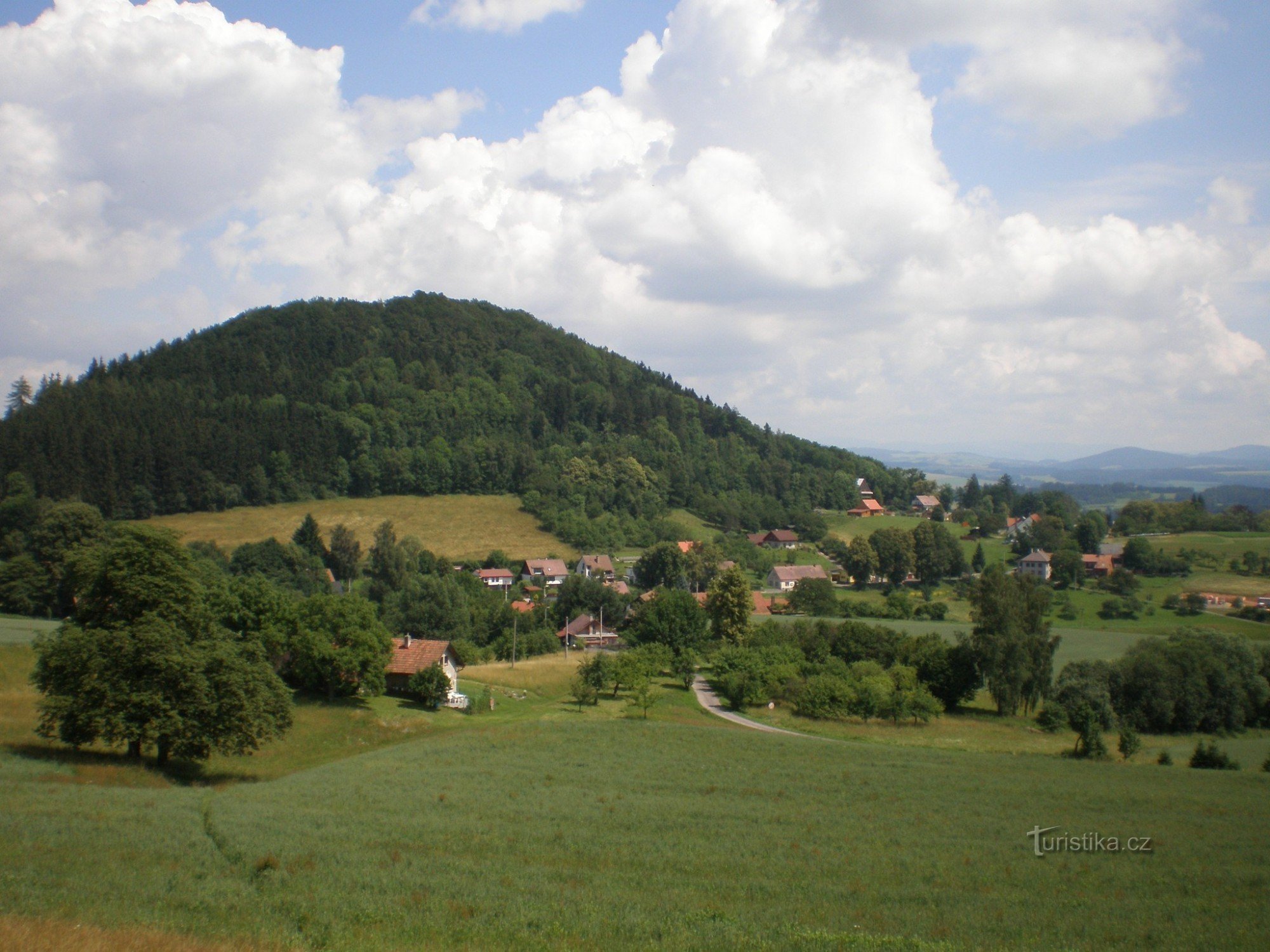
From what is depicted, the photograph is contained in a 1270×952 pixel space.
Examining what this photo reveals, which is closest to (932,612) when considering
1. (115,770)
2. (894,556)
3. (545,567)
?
(894,556)

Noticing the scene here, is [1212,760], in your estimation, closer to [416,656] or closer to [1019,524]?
[416,656]

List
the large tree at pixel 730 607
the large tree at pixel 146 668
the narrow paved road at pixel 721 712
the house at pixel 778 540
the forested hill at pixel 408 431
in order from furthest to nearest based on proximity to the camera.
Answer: the house at pixel 778 540
the forested hill at pixel 408 431
the large tree at pixel 730 607
the narrow paved road at pixel 721 712
the large tree at pixel 146 668

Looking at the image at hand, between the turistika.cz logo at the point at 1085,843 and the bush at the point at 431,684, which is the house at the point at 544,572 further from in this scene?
the turistika.cz logo at the point at 1085,843

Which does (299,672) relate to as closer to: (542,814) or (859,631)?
(542,814)

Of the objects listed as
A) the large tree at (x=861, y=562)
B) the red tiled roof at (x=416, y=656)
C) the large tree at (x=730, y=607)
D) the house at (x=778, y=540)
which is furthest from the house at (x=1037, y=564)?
the red tiled roof at (x=416, y=656)

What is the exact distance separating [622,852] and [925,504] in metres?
158

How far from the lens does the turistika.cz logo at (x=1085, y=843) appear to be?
61.2ft

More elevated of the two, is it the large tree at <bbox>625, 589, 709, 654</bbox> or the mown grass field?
the mown grass field

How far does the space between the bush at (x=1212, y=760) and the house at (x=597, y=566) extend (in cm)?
6590

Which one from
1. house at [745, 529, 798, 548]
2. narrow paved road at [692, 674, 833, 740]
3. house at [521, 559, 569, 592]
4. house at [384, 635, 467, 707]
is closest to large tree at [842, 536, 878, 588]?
house at [745, 529, 798, 548]

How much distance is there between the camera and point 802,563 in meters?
109

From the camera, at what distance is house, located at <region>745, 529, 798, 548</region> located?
121281 millimetres

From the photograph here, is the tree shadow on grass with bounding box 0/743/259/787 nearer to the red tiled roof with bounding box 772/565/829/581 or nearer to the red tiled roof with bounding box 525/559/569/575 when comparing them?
the red tiled roof with bounding box 525/559/569/575

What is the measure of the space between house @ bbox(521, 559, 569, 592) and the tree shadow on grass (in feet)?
217
